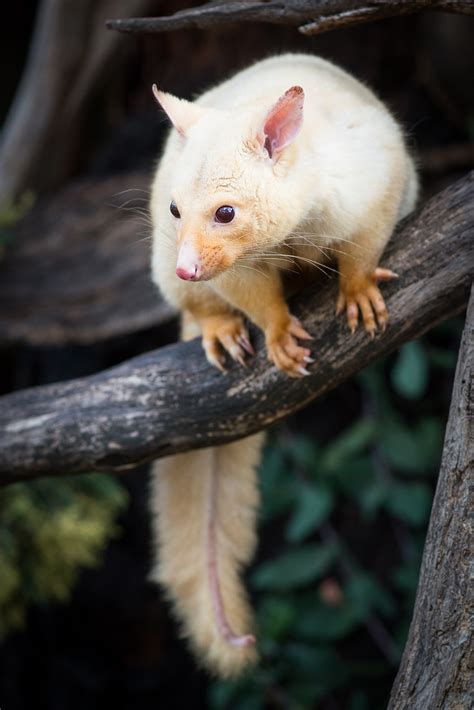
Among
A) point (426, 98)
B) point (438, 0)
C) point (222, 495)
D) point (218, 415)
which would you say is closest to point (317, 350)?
point (218, 415)

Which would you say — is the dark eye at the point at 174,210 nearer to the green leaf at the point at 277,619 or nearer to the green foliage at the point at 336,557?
the green foliage at the point at 336,557

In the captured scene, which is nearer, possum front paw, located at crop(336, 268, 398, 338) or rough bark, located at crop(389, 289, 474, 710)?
rough bark, located at crop(389, 289, 474, 710)

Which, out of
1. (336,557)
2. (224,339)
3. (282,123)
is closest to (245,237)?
(282,123)

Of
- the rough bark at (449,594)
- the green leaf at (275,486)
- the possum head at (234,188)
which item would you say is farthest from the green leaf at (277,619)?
the possum head at (234,188)

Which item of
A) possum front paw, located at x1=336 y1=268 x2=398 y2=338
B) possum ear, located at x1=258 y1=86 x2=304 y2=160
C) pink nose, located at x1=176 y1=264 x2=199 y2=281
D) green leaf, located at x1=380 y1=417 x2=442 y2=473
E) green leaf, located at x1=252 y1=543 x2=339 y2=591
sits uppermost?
possum ear, located at x1=258 y1=86 x2=304 y2=160

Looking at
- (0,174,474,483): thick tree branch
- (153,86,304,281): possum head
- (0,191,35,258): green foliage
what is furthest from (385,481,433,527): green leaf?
(0,191,35,258): green foliage

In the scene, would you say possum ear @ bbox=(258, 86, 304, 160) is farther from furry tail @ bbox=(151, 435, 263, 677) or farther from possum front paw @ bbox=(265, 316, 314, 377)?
furry tail @ bbox=(151, 435, 263, 677)
